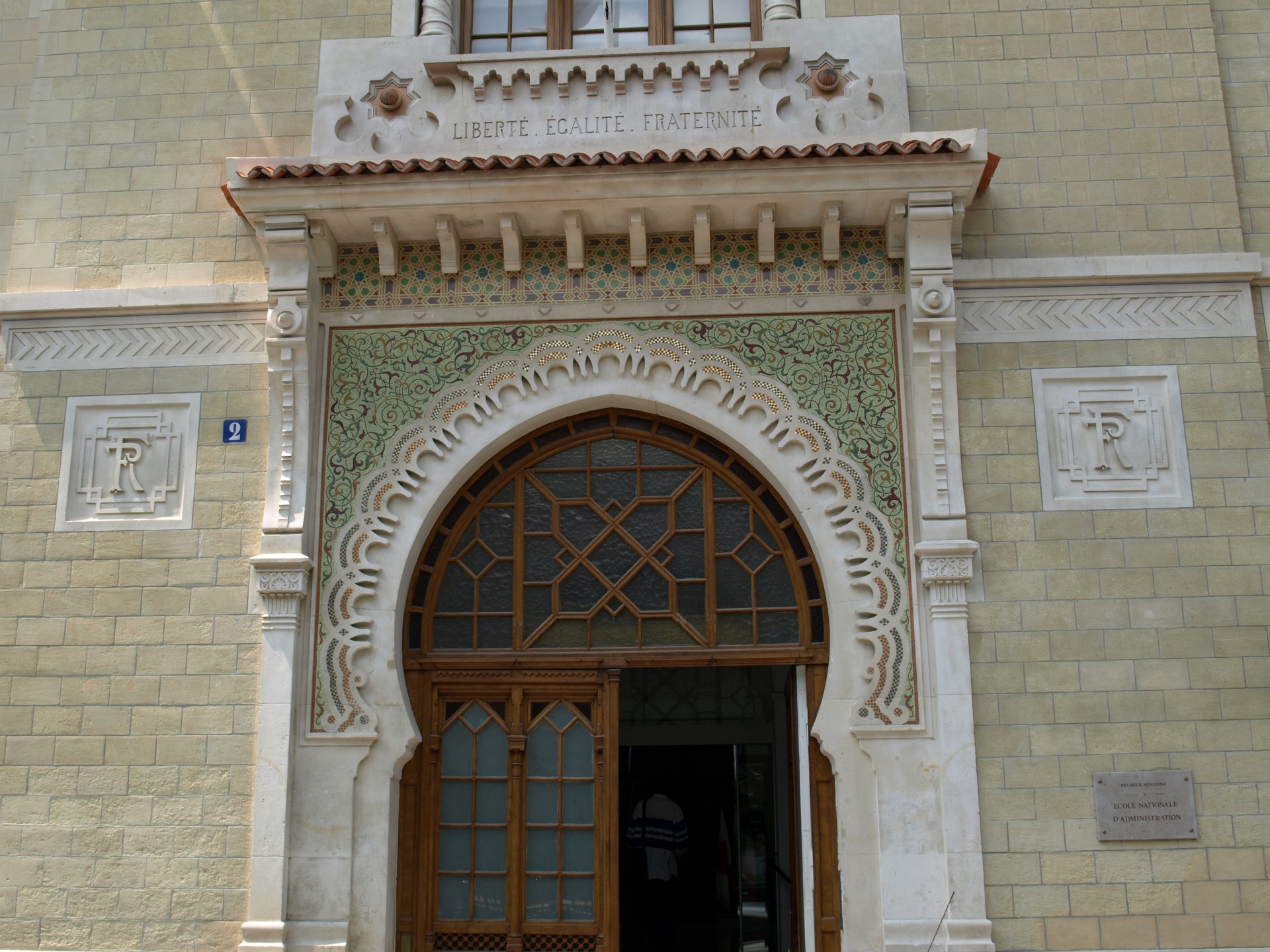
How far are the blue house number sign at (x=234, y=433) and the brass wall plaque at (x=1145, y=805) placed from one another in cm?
561

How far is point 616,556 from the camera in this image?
27.0ft

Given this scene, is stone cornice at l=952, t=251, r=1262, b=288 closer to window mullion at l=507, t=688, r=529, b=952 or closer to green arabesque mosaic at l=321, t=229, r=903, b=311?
green arabesque mosaic at l=321, t=229, r=903, b=311

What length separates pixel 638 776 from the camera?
1377cm

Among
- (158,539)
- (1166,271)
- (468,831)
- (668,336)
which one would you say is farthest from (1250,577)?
(158,539)

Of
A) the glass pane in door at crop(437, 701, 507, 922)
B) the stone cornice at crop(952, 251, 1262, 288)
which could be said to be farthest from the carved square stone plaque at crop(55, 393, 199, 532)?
the stone cornice at crop(952, 251, 1262, 288)

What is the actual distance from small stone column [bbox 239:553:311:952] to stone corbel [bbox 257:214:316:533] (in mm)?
499

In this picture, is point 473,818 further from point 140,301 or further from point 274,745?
point 140,301

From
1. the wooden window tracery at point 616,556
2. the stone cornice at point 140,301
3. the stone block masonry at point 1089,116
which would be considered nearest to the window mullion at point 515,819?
the wooden window tracery at point 616,556

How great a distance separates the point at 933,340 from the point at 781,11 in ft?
8.72

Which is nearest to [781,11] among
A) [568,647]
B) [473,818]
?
[568,647]

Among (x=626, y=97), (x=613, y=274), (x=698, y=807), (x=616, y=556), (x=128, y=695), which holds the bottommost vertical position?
(x=698, y=807)

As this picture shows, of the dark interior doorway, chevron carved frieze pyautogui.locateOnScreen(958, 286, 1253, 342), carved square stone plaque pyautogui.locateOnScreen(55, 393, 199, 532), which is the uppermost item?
chevron carved frieze pyautogui.locateOnScreen(958, 286, 1253, 342)

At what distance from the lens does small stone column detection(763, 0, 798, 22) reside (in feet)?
28.9

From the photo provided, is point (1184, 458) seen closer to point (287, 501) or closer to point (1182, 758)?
point (1182, 758)
